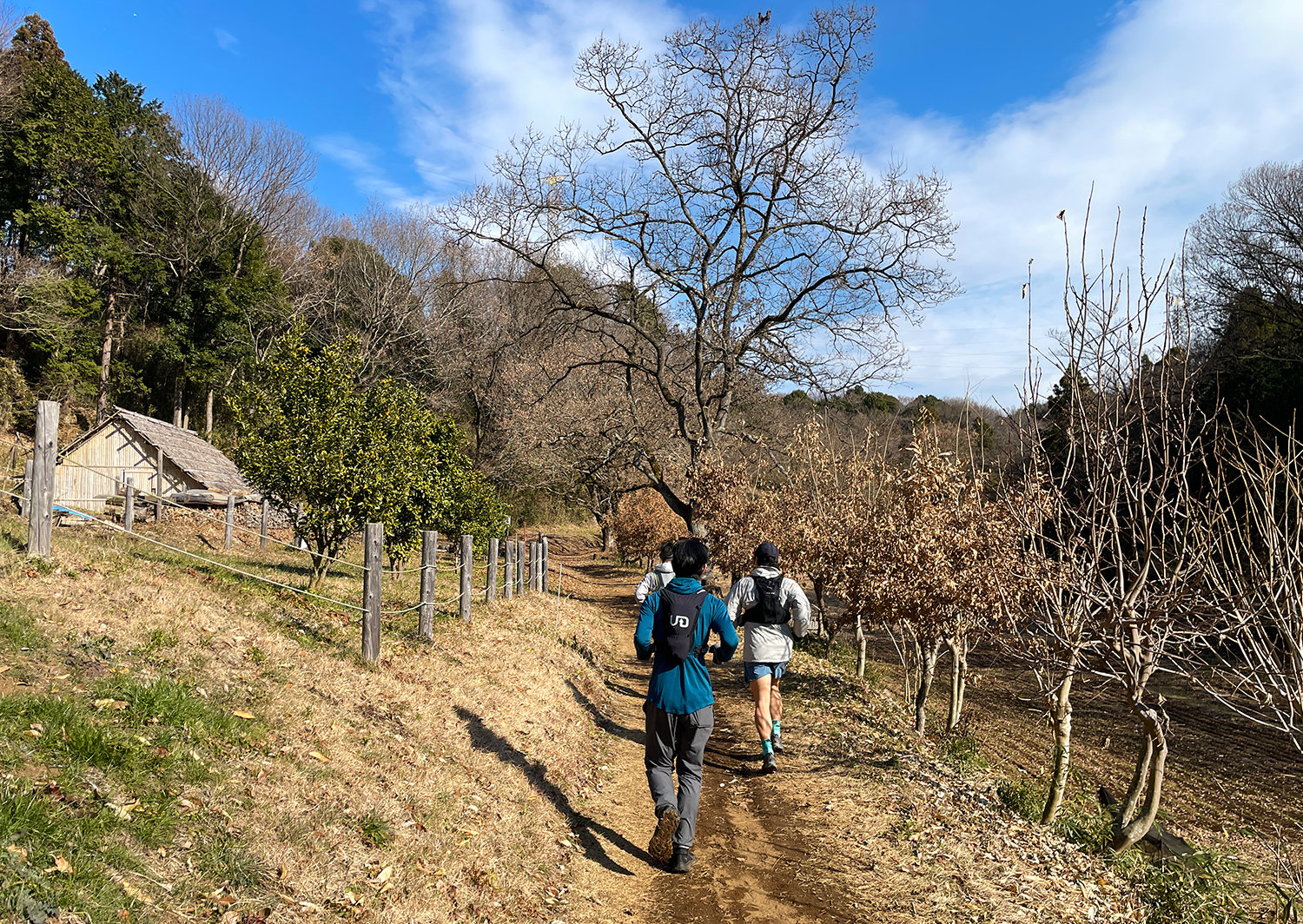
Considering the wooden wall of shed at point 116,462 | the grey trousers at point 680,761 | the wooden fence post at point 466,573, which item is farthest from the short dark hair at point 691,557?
the wooden wall of shed at point 116,462

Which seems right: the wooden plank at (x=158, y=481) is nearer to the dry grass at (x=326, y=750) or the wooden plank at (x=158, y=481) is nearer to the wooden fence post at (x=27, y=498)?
the wooden fence post at (x=27, y=498)

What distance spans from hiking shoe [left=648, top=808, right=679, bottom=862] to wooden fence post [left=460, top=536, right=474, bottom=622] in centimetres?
671

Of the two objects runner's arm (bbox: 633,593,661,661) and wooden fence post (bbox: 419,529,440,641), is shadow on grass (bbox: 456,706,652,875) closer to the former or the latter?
runner's arm (bbox: 633,593,661,661)

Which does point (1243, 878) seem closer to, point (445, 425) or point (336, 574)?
point (336, 574)

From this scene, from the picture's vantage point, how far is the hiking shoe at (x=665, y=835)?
551 cm

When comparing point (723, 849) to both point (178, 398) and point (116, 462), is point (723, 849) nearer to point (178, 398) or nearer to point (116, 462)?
point (116, 462)

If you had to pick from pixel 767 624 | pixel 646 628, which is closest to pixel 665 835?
pixel 646 628

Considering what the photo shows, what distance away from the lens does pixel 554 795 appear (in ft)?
22.6

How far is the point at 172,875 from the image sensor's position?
367 centimetres

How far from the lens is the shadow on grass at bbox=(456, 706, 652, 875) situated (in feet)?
19.6

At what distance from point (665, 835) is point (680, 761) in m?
0.51

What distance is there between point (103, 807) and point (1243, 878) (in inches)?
369

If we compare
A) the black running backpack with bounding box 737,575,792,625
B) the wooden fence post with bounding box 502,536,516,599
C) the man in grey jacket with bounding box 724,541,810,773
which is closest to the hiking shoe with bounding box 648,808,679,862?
the man in grey jacket with bounding box 724,541,810,773

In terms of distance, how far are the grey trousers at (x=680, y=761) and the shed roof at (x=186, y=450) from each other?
25.1 m
